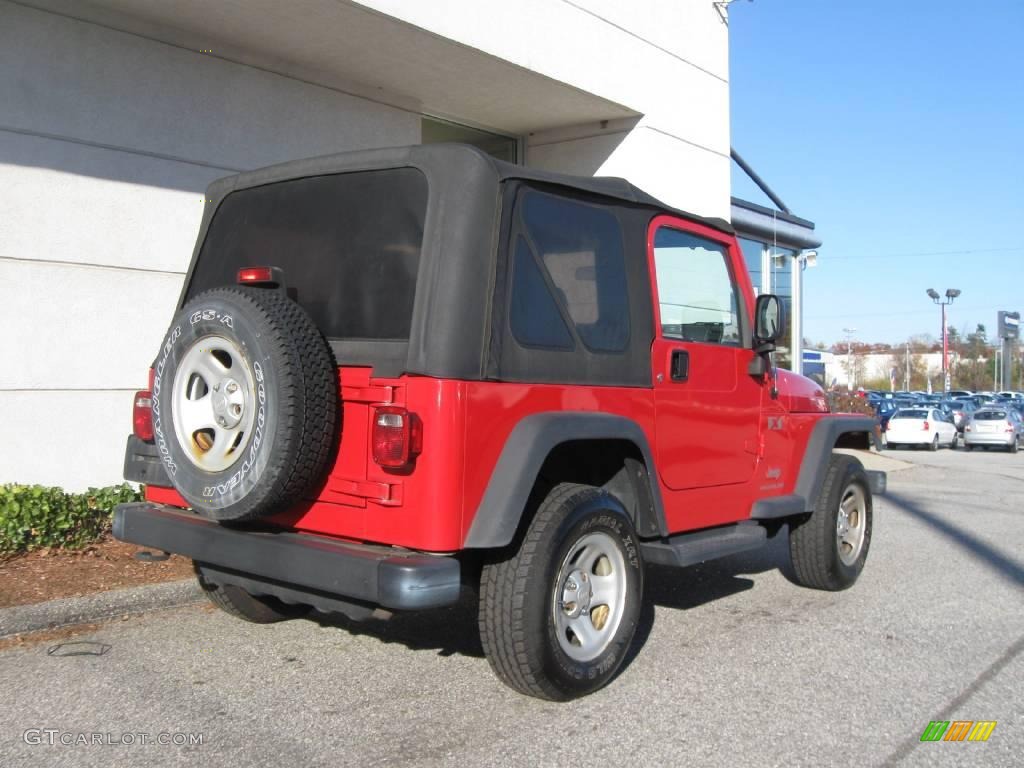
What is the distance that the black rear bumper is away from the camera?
3.42 m

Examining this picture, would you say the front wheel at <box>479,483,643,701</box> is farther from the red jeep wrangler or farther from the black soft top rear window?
the black soft top rear window

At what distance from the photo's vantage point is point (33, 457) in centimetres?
706

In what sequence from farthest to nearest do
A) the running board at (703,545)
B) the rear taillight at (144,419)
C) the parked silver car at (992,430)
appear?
the parked silver car at (992,430)
the running board at (703,545)
the rear taillight at (144,419)

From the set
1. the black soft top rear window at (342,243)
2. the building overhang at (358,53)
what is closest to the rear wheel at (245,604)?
the black soft top rear window at (342,243)

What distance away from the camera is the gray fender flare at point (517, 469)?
11.9ft

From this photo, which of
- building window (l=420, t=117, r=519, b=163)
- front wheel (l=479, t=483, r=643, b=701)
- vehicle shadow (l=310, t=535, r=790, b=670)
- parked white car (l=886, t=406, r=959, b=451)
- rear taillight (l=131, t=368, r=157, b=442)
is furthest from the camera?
parked white car (l=886, t=406, r=959, b=451)

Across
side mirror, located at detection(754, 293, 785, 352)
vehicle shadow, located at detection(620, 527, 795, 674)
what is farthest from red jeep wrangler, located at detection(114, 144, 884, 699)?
vehicle shadow, located at detection(620, 527, 795, 674)

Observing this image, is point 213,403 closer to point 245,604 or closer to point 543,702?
point 245,604

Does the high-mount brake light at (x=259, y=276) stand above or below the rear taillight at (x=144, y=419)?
above

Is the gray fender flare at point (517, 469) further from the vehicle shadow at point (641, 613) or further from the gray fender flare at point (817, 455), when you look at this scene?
the gray fender flare at point (817, 455)

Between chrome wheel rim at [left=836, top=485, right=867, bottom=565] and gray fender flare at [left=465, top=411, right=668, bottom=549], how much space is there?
2969 millimetres

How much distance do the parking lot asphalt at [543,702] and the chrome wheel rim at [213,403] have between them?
107 centimetres

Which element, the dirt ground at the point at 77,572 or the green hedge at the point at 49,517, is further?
the green hedge at the point at 49,517

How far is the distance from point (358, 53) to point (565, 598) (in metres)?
6.28
